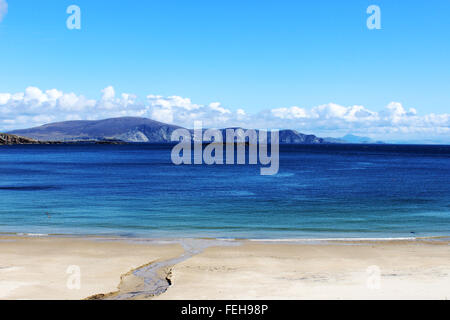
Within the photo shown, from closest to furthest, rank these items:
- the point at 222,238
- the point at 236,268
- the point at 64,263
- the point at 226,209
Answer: the point at 236,268 → the point at 64,263 → the point at 222,238 → the point at 226,209

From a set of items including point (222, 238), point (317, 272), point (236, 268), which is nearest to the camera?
point (317, 272)

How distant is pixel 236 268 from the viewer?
19.4 meters

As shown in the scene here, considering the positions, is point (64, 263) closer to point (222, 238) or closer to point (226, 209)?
point (222, 238)

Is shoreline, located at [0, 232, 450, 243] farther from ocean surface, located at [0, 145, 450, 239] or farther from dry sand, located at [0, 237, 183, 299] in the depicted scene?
dry sand, located at [0, 237, 183, 299]

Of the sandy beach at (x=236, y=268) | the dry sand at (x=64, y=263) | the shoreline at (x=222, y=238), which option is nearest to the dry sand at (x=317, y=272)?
the sandy beach at (x=236, y=268)

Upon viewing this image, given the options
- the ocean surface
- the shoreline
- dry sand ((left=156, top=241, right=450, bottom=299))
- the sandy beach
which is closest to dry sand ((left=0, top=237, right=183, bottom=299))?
the sandy beach

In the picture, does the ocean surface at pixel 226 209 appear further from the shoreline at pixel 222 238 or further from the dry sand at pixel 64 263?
the dry sand at pixel 64 263

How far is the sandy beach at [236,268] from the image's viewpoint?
50.3 feet

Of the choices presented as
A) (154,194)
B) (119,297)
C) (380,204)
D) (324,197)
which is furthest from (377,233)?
(154,194)

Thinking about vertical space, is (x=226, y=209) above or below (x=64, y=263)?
below

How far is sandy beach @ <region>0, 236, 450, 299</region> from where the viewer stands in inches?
603

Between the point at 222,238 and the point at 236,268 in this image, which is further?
the point at 222,238

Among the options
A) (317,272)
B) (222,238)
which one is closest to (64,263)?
(222,238)
